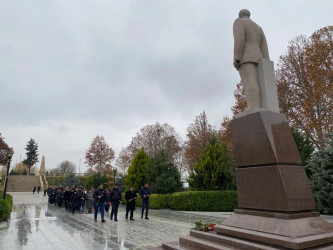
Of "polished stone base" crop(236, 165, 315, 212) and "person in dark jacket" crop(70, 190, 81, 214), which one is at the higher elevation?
"polished stone base" crop(236, 165, 315, 212)

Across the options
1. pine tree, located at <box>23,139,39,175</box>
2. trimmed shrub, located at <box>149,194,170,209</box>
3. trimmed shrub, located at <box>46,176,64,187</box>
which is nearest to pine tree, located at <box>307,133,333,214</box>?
trimmed shrub, located at <box>149,194,170,209</box>

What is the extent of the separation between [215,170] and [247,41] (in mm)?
12403

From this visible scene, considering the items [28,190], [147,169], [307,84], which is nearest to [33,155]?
[28,190]

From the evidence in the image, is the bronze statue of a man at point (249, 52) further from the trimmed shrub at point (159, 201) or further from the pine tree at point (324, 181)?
the trimmed shrub at point (159, 201)

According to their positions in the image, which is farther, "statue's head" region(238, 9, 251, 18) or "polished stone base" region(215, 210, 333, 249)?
"statue's head" region(238, 9, 251, 18)

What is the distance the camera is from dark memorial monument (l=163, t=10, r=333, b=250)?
486cm

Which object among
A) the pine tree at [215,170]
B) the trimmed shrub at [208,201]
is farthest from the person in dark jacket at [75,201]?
the pine tree at [215,170]

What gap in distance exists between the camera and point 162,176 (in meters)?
21.3

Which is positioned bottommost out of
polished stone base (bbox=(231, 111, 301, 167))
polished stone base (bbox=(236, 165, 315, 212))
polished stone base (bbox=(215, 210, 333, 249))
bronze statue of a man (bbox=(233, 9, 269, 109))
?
polished stone base (bbox=(215, 210, 333, 249))

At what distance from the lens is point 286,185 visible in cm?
516

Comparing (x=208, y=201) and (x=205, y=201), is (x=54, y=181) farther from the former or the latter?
(x=208, y=201)

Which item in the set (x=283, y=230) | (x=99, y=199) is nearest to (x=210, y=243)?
(x=283, y=230)

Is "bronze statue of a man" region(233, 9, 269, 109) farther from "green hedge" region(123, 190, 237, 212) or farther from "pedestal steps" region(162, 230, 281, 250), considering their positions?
"green hedge" region(123, 190, 237, 212)

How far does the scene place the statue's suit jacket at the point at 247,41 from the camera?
6531 mm
